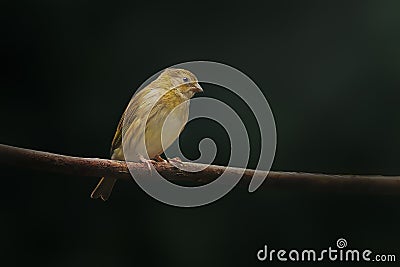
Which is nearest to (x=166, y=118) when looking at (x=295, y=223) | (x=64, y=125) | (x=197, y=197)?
(x=197, y=197)

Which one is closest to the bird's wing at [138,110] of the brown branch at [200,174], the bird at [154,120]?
the bird at [154,120]

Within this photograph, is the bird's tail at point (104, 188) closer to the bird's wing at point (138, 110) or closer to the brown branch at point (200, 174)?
the bird's wing at point (138, 110)

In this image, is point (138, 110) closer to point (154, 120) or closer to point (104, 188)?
point (154, 120)

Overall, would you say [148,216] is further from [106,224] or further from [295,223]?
[295,223]

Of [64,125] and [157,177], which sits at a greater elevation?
[64,125]

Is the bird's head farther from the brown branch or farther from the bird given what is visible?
the brown branch
